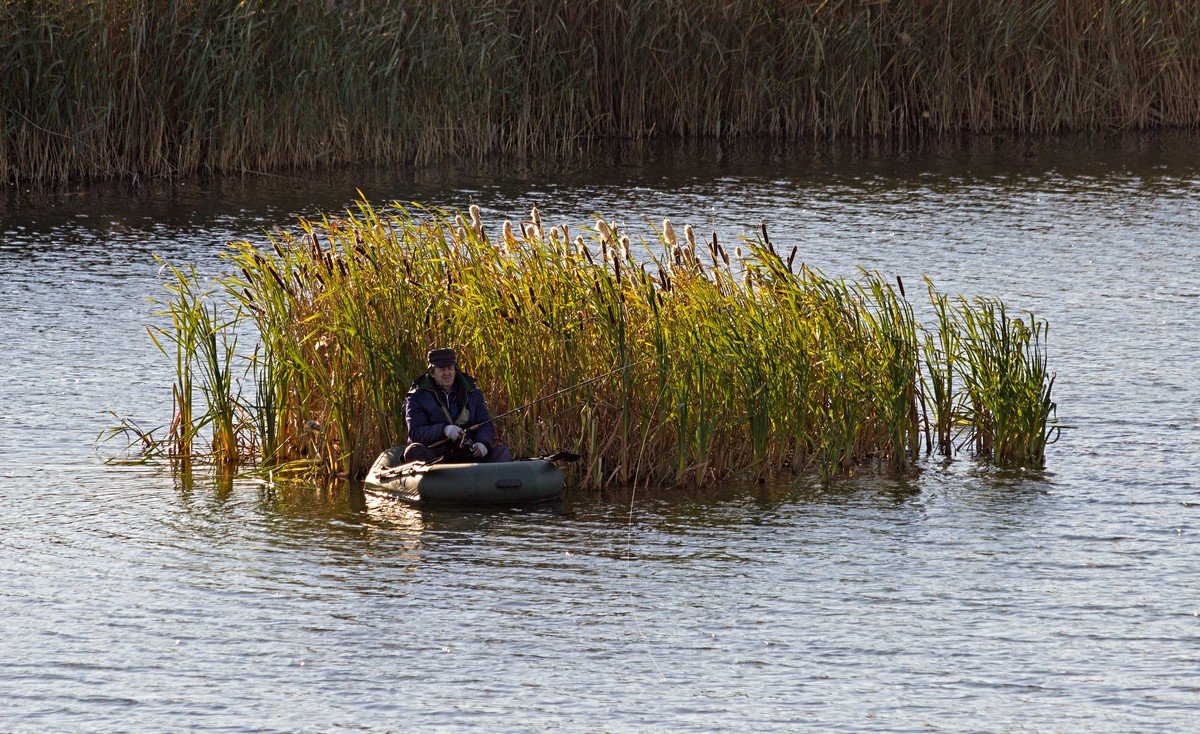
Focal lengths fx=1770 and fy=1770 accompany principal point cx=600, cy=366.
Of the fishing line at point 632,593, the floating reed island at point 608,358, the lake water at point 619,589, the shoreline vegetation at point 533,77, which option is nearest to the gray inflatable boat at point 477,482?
the lake water at point 619,589

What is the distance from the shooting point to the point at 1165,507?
11.9 meters

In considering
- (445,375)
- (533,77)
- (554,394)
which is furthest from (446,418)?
(533,77)

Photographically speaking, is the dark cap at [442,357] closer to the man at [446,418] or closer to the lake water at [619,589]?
the man at [446,418]

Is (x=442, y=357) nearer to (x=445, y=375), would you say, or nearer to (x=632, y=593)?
(x=445, y=375)

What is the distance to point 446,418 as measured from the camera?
39.9 ft

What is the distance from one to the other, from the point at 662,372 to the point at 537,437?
41.6 inches

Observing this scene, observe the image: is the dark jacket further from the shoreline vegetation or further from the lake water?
the shoreline vegetation

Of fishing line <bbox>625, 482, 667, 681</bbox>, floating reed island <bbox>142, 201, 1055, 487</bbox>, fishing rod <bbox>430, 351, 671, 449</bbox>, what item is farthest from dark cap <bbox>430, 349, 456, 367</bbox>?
fishing line <bbox>625, 482, 667, 681</bbox>

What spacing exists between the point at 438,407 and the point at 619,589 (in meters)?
2.48

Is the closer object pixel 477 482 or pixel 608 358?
pixel 477 482

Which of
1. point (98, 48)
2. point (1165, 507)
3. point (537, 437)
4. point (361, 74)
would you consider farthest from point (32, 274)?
point (1165, 507)

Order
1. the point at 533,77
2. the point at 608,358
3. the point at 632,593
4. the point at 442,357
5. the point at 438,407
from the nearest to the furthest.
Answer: the point at 632,593, the point at 442,357, the point at 438,407, the point at 608,358, the point at 533,77

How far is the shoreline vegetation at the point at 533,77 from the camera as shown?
25312mm

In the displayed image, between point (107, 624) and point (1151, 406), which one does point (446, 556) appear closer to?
point (107, 624)
